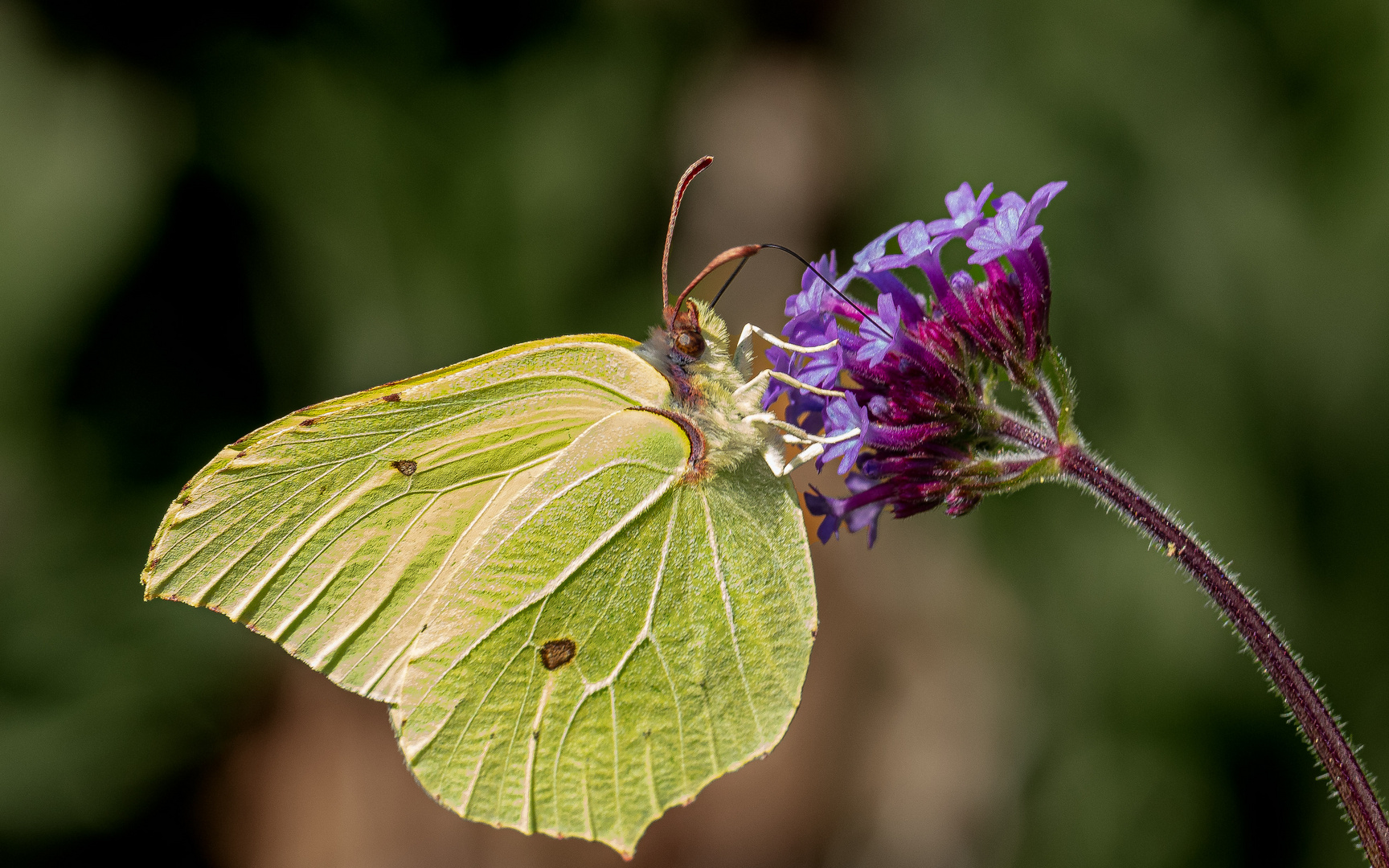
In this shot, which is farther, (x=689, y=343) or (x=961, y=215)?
(x=689, y=343)

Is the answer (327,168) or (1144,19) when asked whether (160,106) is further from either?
(1144,19)

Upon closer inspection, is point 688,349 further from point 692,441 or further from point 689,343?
point 692,441

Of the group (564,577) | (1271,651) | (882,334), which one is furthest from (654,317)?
(1271,651)

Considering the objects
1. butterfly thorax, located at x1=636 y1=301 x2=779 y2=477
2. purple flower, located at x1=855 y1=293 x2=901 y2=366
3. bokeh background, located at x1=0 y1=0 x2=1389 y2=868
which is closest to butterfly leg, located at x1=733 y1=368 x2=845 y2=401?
butterfly thorax, located at x1=636 y1=301 x2=779 y2=477

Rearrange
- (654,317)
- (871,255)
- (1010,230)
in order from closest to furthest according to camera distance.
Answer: (1010,230) → (871,255) → (654,317)

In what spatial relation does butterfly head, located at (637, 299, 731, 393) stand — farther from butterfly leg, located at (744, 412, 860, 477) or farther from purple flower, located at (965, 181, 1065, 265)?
purple flower, located at (965, 181, 1065, 265)

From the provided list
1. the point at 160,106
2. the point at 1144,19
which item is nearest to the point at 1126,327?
the point at 1144,19
